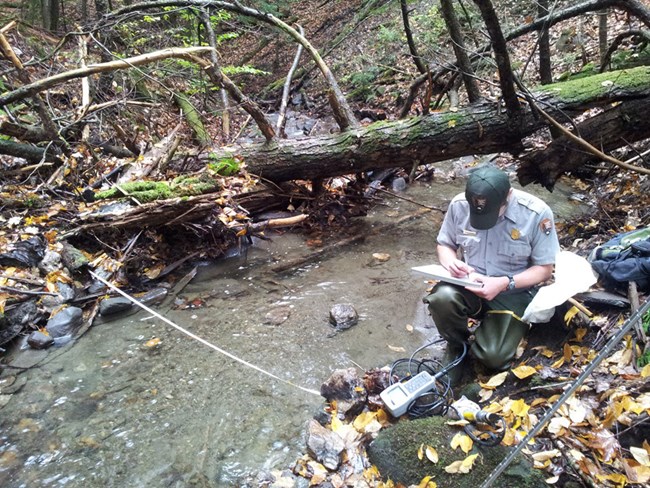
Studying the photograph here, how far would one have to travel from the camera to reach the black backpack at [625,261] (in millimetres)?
2967

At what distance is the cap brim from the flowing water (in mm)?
1458

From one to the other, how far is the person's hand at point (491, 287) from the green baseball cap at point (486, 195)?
395 millimetres

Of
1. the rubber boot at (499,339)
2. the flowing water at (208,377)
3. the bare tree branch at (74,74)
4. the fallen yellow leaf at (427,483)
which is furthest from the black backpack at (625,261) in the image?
the bare tree branch at (74,74)

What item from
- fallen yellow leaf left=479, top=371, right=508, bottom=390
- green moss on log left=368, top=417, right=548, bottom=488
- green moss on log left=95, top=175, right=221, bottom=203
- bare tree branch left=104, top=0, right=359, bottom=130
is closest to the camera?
green moss on log left=368, top=417, right=548, bottom=488

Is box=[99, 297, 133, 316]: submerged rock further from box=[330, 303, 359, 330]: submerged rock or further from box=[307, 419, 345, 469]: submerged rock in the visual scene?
box=[307, 419, 345, 469]: submerged rock

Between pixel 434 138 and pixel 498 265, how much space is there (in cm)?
286

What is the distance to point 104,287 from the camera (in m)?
5.04

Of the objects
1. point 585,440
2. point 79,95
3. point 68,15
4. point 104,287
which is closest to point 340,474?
point 585,440

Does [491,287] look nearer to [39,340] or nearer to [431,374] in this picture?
[431,374]

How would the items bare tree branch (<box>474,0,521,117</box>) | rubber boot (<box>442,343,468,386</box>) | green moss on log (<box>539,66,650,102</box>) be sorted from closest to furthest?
rubber boot (<box>442,343,468,386</box>) < bare tree branch (<box>474,0,521,117</box>) < green moss on log (<box>539,66,650,102</box>)

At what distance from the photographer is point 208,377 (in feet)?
12.5

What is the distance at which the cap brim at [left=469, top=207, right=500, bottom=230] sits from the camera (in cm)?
309

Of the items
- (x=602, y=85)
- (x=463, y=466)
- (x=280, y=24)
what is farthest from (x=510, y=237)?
(x=280, y=24)

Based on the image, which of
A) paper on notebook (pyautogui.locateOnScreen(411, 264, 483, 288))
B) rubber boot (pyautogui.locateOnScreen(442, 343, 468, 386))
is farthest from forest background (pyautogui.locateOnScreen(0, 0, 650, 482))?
rubber boot (pyautogui.locateOnScreen(442, 343, 468, 386))
